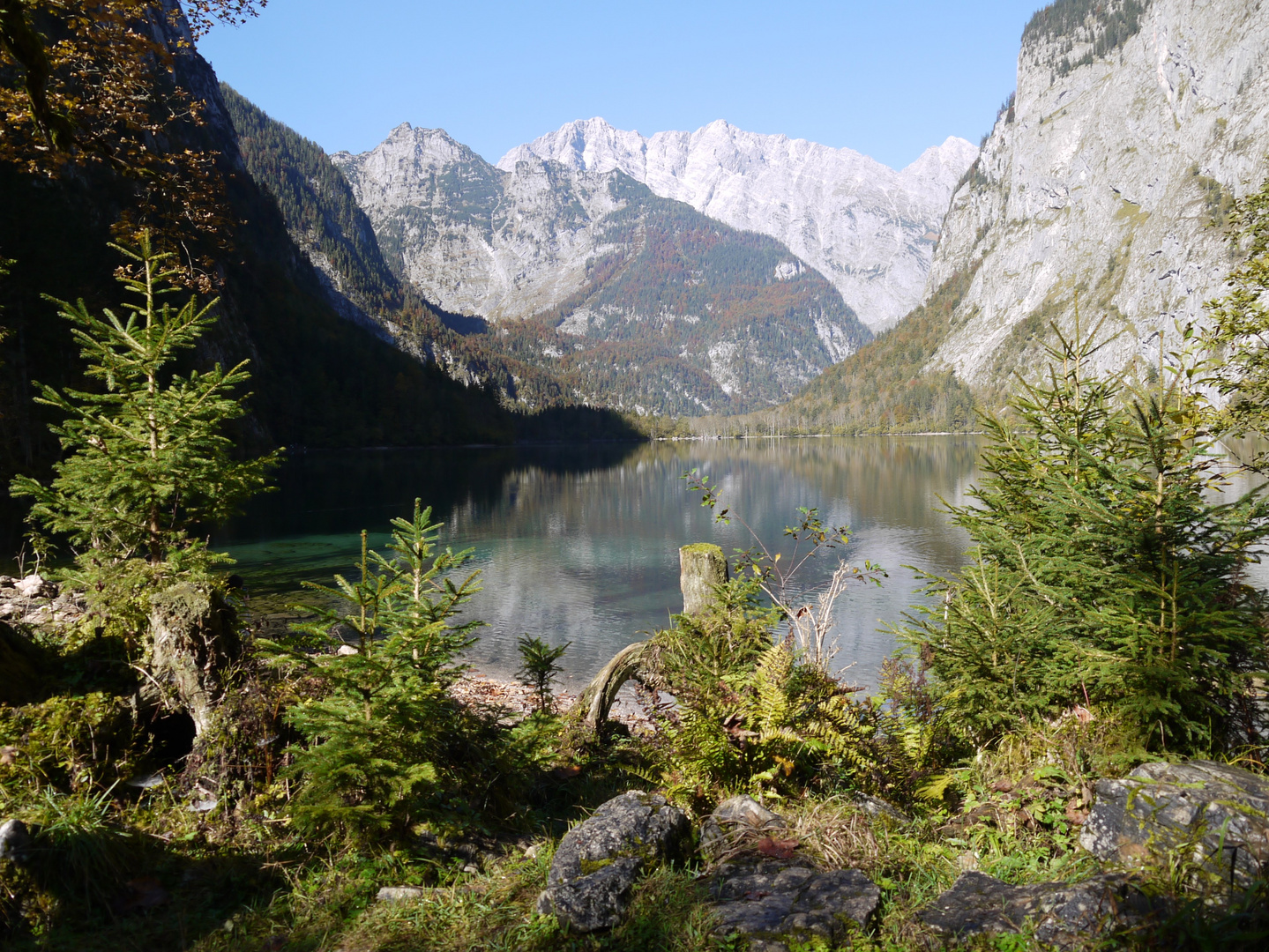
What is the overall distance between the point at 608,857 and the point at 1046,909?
2102 millimetres

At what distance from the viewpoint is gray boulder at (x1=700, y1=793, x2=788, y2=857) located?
418cm

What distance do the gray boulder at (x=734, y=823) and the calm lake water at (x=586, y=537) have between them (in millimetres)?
3343

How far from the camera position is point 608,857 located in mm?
3750

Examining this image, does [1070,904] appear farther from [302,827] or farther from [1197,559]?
[302,827]

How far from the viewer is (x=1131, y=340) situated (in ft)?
534

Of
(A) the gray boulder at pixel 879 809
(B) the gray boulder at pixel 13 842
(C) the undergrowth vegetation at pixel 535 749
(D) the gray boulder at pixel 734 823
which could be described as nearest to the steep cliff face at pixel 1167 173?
(C) the undergrowth vegetation at pixel 535 749

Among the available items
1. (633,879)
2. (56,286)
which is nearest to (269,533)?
(56,286)

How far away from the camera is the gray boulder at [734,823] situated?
4176mm

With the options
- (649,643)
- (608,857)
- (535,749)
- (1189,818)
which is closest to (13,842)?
(608,857)

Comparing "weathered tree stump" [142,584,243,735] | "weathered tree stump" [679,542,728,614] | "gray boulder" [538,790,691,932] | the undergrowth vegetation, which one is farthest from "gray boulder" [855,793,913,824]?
"weathered tree stump" [142,584,243,735]

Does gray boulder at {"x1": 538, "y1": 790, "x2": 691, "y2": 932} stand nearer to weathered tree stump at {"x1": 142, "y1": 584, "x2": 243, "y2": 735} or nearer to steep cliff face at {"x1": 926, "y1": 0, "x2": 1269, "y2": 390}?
weathered tree stump at {"x1": 142, "y1": 584, "x2": 243, "y2": 735}

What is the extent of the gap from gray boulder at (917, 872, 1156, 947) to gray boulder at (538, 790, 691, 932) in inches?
54.9

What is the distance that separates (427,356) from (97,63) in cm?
18626

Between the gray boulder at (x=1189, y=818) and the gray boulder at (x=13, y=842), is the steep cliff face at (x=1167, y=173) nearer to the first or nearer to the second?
the gray boulder at (x=1189, y=818)
